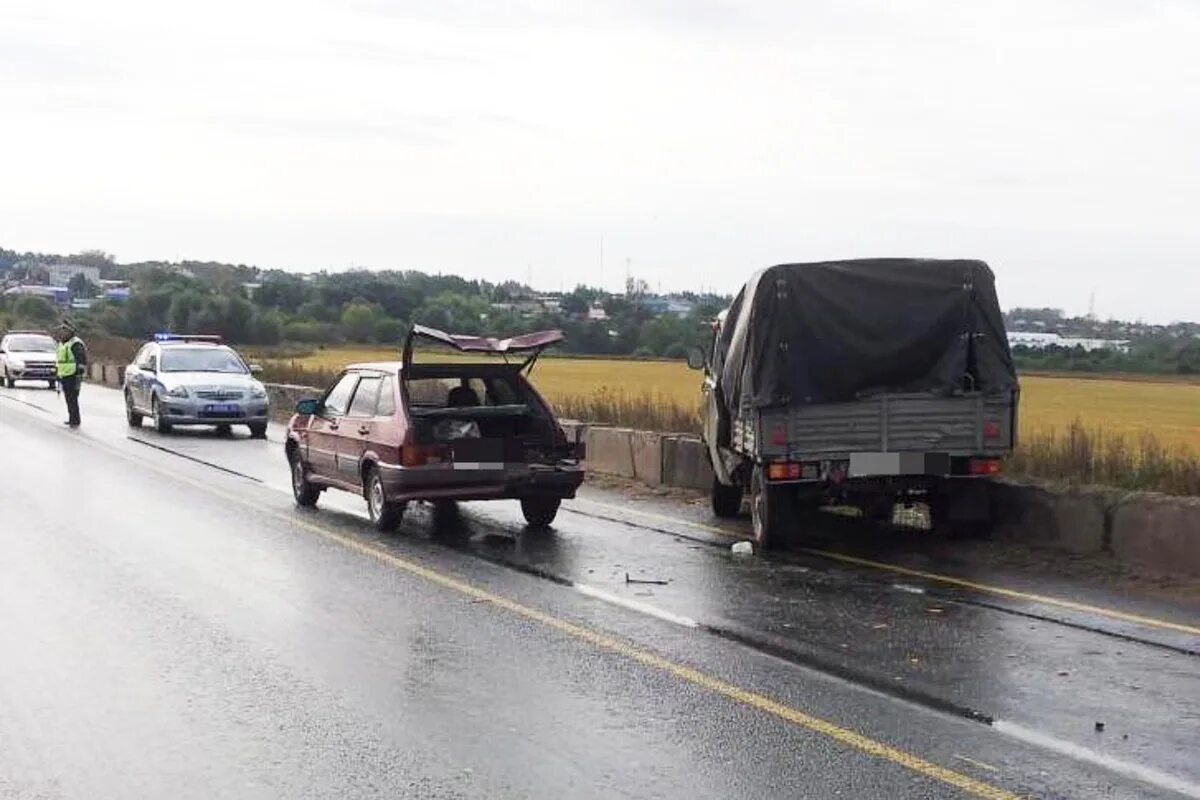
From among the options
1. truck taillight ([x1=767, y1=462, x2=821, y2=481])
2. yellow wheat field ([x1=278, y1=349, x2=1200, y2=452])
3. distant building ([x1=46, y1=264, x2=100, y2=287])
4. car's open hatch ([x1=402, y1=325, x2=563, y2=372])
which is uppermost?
distant building ([x1=46, y1=264, x2=100, y2=287])

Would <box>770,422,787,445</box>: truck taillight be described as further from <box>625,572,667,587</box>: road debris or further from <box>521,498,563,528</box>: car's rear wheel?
<box>521,498,563,528</box>: car's rear wheel

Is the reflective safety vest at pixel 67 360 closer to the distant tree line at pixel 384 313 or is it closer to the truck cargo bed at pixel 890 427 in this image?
the distant tree line at pixel 384 313

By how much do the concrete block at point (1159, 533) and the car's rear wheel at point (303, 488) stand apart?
7834 millimetres

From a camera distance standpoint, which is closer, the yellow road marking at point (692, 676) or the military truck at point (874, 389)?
the yellow road marking at point (692, 676)

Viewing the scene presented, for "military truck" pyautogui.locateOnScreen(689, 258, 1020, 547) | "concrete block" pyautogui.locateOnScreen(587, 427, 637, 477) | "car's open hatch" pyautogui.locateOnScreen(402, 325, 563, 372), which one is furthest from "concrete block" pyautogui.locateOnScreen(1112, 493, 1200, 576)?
"concrete block" pyautogui.locateOnScreen(587, 427, 637, 477)

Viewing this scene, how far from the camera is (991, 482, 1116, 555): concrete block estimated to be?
12.2m

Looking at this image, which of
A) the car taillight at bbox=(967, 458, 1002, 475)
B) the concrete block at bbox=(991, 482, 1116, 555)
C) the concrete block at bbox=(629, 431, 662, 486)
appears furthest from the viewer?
the concrete block at bbox=(629, 431, 662, 486)

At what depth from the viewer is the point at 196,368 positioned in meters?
27.9

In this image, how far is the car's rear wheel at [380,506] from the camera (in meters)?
13.5

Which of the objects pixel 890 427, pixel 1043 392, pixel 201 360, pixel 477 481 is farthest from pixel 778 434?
pixel 1043 392

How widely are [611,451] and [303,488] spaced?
5.31 meters

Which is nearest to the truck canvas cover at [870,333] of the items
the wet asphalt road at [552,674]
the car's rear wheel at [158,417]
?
the wet asphalt road at [552,674]

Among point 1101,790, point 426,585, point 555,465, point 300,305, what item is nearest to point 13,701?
point 426,585

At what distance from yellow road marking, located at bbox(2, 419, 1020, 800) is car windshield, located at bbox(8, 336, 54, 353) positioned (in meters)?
35.7
